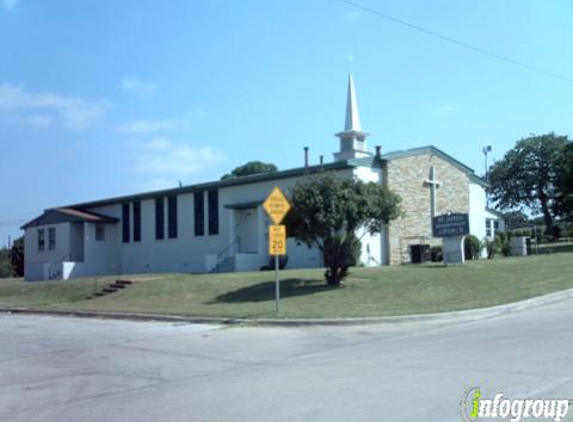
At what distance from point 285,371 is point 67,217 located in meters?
36.9

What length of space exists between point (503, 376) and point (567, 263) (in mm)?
20685

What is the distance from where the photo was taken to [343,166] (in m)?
31.3

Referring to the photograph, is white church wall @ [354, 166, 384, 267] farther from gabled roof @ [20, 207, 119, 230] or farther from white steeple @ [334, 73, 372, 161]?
gabled roof @ [20, 207, 119, 230]

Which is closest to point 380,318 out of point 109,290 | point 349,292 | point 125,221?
point 349,292

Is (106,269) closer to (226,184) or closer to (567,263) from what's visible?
(226,184)

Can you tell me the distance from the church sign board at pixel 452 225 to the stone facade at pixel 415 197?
3888mm

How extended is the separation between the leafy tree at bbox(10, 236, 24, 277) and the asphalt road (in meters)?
52.7

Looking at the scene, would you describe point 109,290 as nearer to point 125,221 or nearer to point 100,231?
point 125,221

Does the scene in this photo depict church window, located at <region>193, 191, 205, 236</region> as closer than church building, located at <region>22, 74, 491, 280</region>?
No

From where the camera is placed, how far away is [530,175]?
82.2 meters

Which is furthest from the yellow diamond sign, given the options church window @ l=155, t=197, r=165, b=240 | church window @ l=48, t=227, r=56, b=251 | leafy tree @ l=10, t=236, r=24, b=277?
leafy tree @ l=10, t=236, r=24, b=277

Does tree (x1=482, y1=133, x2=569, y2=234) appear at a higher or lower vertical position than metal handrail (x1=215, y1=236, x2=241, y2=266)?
higher
